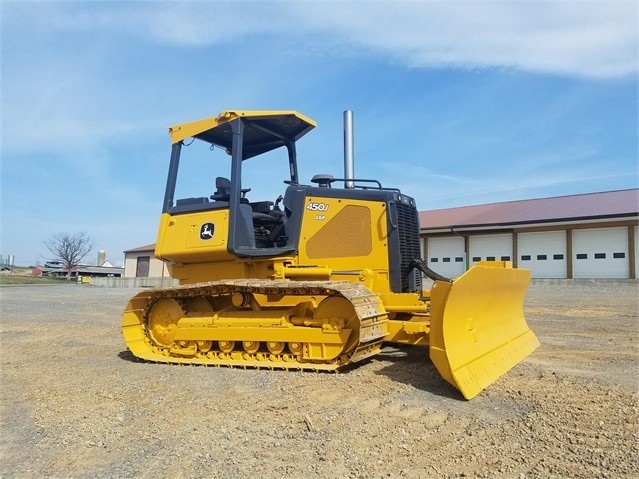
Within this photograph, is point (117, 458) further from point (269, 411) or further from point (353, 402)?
point (353, 402)

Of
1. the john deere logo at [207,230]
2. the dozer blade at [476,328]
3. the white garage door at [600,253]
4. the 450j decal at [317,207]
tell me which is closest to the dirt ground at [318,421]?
the dozer blade at [476,328]

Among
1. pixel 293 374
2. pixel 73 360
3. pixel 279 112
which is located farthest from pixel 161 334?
pixel 279 112

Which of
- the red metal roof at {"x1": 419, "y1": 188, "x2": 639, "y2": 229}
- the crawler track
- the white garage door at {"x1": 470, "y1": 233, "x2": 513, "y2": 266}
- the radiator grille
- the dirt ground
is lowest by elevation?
the dirt ground

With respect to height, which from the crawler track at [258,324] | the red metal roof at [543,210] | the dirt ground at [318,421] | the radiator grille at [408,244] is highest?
the red metal roof at [543,210]

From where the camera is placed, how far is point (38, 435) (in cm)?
405

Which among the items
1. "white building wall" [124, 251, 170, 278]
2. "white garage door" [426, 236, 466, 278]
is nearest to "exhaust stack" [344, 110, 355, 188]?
"white garage door" [426, 236, 466, 278]

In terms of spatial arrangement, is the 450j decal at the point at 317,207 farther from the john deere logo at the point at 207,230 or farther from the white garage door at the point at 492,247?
the white garage door at the point at 492,247

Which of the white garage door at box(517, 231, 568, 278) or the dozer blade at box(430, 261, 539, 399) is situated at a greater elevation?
the white garage door at box(517, 231, 568, 278)

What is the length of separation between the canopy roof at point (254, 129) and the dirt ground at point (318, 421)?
325 centimetres

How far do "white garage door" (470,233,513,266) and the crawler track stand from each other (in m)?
23.7

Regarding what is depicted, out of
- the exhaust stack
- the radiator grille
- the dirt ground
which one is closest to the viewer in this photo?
the dirt ground

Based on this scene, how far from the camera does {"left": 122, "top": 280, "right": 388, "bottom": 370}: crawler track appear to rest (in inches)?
234

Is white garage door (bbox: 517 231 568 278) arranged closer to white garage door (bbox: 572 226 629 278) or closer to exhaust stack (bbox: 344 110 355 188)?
white garage door (bbox: 572 226 629 278)

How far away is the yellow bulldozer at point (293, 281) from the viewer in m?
6.00
